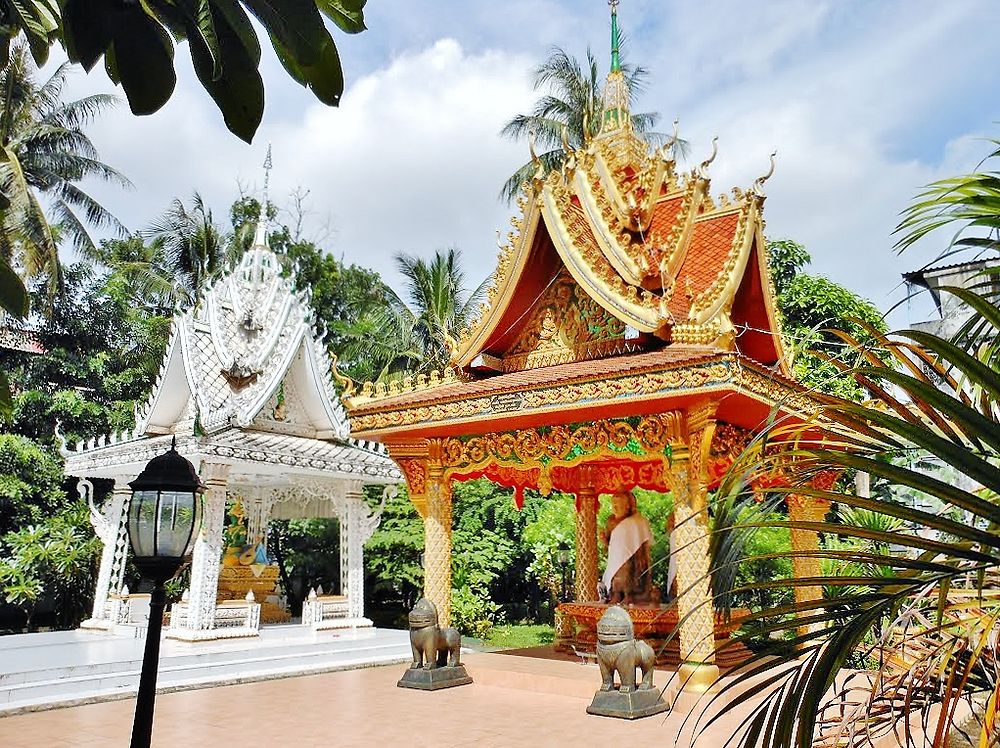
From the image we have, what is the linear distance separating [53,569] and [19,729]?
10.1 metres

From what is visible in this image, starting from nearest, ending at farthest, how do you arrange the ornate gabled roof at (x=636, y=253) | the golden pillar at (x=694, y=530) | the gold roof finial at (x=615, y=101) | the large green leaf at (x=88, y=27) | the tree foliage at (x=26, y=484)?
1. the large green leaf at (x=88, y=27)
2. the golden pillar at (x=694, y=530)
3. the ornate gabled roof at (x=636, y=253)
4. the gold roof finial at (x=615, y=101)
5. the tree foliage at (x=26, y=484)

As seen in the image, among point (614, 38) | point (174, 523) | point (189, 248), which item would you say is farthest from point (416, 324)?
point (174, 523)

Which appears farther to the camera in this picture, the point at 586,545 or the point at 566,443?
the point at 586,545

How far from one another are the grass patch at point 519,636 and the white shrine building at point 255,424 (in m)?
3.22

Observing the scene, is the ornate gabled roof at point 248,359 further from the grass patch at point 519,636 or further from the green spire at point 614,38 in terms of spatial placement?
the green spire at point 614,38

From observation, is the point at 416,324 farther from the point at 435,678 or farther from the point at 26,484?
the point at 435,678

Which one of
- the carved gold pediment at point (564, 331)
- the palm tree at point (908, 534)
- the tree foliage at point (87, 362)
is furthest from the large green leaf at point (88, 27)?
the tree foliage at point (87, 362)

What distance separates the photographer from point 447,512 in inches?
335

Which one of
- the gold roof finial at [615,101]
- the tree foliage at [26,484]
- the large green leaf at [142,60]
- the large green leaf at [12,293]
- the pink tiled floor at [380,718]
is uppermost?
the gold roof finial at [615,101]

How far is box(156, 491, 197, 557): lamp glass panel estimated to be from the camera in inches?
141

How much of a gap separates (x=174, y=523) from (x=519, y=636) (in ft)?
42.8

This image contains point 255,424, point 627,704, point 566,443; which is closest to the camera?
point 627,704

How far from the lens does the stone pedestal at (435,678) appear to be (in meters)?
7.81

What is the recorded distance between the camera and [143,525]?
3582mm
